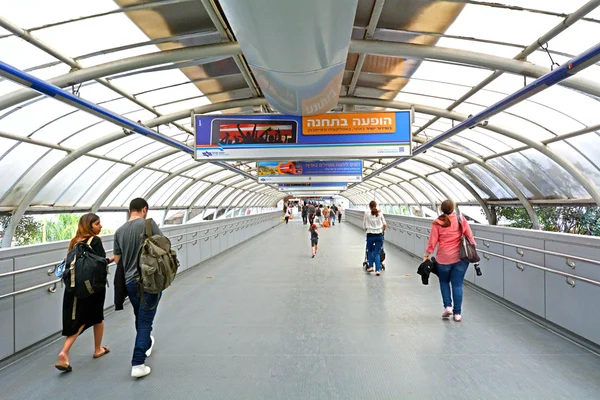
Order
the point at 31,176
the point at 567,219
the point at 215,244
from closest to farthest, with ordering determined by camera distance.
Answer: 1. the point at 215,244
2. the point at 31,176
3. the point at 567,219

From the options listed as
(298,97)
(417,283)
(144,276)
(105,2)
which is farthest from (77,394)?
(417,283)

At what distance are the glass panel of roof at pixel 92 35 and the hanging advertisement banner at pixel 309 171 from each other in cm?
906

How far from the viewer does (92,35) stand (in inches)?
247

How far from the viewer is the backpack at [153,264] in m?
3.15

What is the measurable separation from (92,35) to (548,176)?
15.7 m

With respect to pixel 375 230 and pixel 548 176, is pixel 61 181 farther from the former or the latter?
pixel 548 176

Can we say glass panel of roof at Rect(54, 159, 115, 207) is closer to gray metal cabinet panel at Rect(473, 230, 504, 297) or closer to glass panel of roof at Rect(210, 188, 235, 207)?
gray metal cabinet panel at Rect(473, 230, 504, 297)

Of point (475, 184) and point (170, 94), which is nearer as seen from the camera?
point (170, 94)

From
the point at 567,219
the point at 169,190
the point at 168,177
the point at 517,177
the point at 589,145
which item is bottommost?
the point at 567,219

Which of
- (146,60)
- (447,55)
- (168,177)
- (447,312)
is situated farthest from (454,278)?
(168,177)

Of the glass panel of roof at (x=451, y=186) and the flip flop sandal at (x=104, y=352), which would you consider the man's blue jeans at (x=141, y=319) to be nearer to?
the flip flop sandal at (x=104, y=352)

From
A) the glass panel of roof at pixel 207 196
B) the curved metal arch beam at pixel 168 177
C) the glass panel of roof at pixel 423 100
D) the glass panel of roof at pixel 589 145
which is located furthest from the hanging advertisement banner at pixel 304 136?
the glass panel of roof at pixel 207 196

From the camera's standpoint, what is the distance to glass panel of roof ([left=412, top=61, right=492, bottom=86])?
800 cm

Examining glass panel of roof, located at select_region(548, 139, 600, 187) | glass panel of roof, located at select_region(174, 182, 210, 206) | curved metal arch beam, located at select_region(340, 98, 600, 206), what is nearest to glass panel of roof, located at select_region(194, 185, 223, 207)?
glass panel of roof, located at select_region(174, 182, 210, 206)
